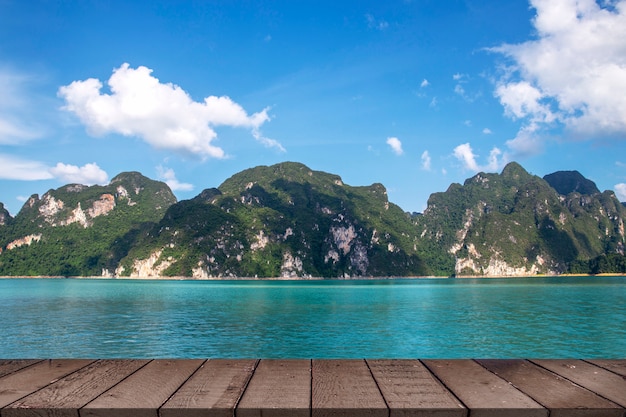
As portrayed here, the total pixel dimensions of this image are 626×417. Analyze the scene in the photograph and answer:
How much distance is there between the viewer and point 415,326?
1757 inches

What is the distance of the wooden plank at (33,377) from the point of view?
5.75 meters

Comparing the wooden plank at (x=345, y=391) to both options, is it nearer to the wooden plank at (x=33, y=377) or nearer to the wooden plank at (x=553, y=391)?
the wooden plank at (x=553, y=391)

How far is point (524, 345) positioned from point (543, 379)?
99.9ft

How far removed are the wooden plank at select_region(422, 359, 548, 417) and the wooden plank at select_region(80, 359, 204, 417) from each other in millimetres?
3487

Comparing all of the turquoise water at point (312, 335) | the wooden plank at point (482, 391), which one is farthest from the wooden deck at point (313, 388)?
the turquoise water at point (312, 335)

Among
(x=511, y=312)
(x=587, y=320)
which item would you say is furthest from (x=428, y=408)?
(x=511, y=312)

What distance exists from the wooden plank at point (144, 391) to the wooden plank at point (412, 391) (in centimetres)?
262

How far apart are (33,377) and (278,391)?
3.54m

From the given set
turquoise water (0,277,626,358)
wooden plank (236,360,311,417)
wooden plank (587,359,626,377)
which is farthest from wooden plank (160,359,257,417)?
turquoise water (0,277,626,358)

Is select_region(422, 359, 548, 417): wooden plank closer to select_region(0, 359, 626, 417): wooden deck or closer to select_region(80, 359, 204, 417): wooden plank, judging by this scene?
select_region(0, 359, 626, 417): wooden deck

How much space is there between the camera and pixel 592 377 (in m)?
6.62

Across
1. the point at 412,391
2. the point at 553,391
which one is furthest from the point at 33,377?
the point at 553,391

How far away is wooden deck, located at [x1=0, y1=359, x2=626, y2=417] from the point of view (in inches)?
204

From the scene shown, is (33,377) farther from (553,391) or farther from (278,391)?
(553,391)
